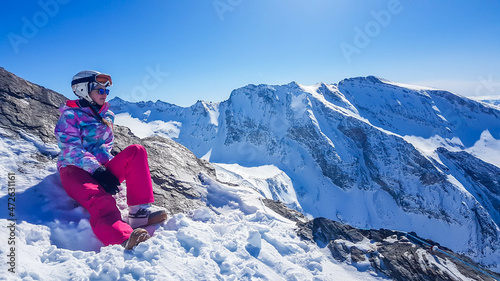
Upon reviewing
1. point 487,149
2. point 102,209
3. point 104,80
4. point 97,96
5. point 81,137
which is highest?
point 487,149

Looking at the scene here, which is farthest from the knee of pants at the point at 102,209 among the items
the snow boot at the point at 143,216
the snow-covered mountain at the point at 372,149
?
the snow-covered mountain at the point at 372,149

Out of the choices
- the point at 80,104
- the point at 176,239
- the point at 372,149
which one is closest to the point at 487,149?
the point at 372,149

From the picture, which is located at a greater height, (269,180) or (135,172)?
(269,180)

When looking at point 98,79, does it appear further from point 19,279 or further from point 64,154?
point 19,279

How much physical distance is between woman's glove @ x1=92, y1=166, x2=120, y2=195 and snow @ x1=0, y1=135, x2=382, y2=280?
0.58m

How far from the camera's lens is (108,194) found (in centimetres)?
431

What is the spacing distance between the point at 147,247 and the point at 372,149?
489ft

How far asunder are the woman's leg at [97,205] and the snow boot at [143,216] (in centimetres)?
45

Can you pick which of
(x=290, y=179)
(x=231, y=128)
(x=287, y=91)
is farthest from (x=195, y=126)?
(x=290, y=179)

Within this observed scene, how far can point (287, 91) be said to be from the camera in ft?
553

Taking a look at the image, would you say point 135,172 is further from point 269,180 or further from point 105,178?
point 269,180

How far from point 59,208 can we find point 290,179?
122 m

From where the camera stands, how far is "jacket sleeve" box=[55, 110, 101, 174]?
14.7 feet

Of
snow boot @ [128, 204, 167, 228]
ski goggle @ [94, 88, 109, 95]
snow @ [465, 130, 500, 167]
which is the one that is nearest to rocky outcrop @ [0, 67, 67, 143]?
ski goggle @ [94, 88, 109, 95]
